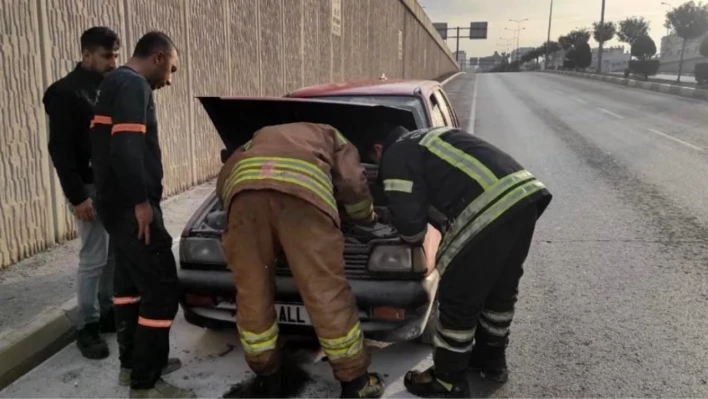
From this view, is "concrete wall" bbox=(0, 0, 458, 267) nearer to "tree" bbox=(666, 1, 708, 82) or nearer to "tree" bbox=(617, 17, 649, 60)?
"tree" bbox=(666, 1, 708, 82)

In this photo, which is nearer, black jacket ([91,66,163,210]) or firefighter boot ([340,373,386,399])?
black jacket ([91,66,163,210])

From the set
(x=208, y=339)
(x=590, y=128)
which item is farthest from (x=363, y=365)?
(x=590, y=128)

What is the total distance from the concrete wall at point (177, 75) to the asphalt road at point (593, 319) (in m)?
1.67

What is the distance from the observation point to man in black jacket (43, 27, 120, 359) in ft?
11.2

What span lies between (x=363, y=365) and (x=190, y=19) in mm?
5918

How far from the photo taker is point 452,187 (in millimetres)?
3033

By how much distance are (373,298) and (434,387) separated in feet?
1.82

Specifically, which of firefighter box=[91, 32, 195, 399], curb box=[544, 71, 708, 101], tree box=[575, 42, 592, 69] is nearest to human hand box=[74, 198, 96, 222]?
firefighter box=[91, 32, 195, 399]

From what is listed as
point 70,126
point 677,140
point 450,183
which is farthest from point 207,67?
point 677,140

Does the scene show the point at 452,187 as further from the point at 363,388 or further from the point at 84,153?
the point at 84,153

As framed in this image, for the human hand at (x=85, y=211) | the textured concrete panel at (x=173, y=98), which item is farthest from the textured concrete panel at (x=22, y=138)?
the textured concrete panel at (x=173, y=98)

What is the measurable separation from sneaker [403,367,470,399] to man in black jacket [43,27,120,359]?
1842 millimetres

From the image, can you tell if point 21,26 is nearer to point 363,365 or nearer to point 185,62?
point 185,62

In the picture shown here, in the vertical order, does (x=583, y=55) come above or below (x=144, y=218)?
above
